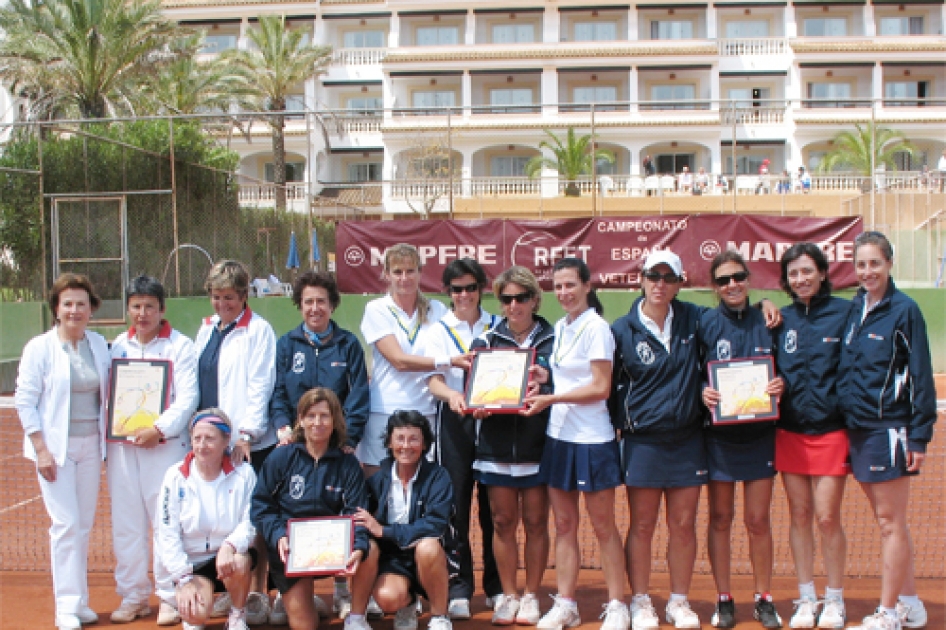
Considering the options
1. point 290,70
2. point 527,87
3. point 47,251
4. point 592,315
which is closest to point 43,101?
point 47,251

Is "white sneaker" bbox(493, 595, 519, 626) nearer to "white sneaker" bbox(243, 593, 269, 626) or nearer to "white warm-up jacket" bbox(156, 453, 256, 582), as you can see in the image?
"white sneaker" bbox(243, 593, 269, 626)

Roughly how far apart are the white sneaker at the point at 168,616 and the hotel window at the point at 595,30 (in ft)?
156

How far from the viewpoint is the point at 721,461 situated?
4.79 metres

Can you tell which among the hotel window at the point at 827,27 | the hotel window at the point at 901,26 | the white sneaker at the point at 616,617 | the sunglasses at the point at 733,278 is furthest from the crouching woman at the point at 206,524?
the hotel window at the point at 901,26

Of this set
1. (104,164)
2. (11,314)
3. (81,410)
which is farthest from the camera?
(104,164)

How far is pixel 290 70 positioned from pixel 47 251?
2229cm

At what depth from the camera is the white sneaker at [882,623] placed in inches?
180

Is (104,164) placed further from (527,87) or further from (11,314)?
(527,87)

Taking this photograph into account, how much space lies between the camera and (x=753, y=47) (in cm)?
4703

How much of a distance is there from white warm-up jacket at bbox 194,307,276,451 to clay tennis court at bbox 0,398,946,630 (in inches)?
24.1

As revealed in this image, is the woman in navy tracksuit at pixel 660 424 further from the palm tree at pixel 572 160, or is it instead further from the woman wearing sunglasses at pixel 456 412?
the palm tree at pixel 572 160

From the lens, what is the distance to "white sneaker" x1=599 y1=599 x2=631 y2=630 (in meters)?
4.69

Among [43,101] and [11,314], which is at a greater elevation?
[43,101]

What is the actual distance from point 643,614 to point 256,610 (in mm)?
2215
